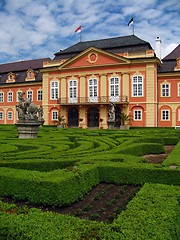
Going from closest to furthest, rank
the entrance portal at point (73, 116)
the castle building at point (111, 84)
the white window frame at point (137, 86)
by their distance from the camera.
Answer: the castle building at point (111, 84)
the white window frame at point (137, 86)
the entrance portal at point (73, 116)

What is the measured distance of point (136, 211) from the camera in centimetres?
397

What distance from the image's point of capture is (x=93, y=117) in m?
33.9

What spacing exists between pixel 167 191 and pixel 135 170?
1.55m

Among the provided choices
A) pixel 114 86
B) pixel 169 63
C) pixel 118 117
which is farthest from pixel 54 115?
pixel 169 63

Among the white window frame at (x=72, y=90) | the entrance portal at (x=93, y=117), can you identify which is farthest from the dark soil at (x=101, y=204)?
the white window frame at (x=72, y=90)

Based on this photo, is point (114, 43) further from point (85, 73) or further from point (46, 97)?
point (46, 97)

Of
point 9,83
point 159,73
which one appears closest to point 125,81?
point 159,73

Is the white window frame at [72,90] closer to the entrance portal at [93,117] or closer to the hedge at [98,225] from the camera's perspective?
the entrance portal at [93,117]

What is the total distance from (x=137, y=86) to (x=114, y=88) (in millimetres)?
2790

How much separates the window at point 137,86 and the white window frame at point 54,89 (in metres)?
10.3

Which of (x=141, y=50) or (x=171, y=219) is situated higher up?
(x=141, y=50)

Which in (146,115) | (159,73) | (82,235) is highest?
(159,73)

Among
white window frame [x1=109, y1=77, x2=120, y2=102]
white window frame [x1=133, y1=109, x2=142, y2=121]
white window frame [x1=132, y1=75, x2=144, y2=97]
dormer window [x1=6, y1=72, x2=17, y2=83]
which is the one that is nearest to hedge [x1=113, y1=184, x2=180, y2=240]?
white window frame [x1=133, y1=109, x2=142, y2=121]

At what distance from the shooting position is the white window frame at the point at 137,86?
31.0 meters
